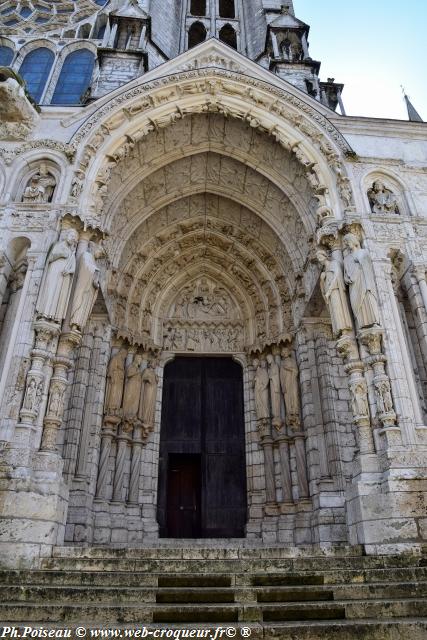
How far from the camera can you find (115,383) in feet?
29.8

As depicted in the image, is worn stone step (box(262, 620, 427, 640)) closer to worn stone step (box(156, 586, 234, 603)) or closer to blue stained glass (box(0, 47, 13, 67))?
worn stone step (box(156, 586, 234, 603))

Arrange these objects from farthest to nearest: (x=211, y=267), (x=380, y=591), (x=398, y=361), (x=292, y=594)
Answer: (x=211, y=267) → (x=398, y=361) → (x=380, y=591) → (x=292, y=594)

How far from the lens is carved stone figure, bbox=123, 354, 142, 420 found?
9.11 metres

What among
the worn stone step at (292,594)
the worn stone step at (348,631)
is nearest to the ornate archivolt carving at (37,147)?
the worn stone step at (292,594)

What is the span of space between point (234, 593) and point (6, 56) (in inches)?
667

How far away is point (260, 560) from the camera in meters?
4.50

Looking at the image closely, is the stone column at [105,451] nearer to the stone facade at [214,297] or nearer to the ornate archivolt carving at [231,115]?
the stone facade at [214,297]

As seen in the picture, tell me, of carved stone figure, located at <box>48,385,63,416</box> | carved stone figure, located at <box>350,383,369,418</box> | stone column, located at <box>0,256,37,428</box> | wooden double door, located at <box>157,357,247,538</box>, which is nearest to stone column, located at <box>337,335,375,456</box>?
carved stone figure, located at <box>350,383,369,418</box>

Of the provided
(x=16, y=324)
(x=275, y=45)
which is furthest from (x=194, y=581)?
(x=275, y=45)

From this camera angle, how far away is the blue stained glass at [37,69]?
13.9 meters

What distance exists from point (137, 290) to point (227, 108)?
4407 mm

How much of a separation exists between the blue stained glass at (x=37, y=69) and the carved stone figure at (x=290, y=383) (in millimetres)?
10853

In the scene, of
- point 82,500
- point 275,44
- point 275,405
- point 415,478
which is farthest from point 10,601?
point 275,44

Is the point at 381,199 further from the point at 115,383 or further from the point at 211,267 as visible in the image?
the point at 115,383
